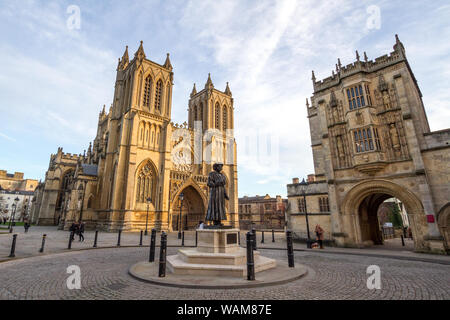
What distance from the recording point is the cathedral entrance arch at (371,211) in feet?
Answer: 41.0

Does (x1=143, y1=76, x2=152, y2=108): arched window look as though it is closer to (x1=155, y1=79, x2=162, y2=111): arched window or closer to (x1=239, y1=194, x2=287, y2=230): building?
(x1=155, y1=79, x2=162, y2=111): arched window

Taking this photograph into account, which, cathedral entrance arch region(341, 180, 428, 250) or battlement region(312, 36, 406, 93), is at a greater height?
battlement region(312, 36, 406, 93)

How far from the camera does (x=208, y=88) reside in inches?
1731

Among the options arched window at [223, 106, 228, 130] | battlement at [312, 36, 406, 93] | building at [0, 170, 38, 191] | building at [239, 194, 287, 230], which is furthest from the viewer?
building at [0, 170, 38, 191]

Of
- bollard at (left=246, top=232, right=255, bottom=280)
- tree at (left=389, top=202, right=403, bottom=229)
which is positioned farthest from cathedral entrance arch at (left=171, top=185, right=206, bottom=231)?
tree at (left=389, top=202, right=403, bottom=229)

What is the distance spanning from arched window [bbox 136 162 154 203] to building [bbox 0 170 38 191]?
93523mm

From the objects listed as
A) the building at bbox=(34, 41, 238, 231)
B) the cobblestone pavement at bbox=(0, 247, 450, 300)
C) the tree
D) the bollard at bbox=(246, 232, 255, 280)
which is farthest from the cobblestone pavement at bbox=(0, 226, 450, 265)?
the tree

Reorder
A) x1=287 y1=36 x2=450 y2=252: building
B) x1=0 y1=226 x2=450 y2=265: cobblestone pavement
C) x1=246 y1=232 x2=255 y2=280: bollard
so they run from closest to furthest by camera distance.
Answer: x1=246 y1=232 x2=255 y2=280: bollard → x1=0 y1=226 x2=450 y2=265: cobblestone pavement → x1=287 y1=36 x2=450 y2=252: building

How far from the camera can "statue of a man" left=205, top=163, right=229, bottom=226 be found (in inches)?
327

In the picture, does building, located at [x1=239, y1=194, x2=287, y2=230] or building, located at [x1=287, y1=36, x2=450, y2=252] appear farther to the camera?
building, located at [x1=239, y1=194, x2=287, y2=230]

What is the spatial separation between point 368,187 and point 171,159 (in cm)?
2789

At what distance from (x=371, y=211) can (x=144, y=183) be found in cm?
2663

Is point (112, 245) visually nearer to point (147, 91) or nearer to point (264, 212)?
point (147, 91)

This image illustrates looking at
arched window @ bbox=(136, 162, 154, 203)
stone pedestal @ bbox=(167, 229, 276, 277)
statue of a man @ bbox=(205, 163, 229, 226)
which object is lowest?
stone pedestal @ bbox=(167, 229, 276, 277)
